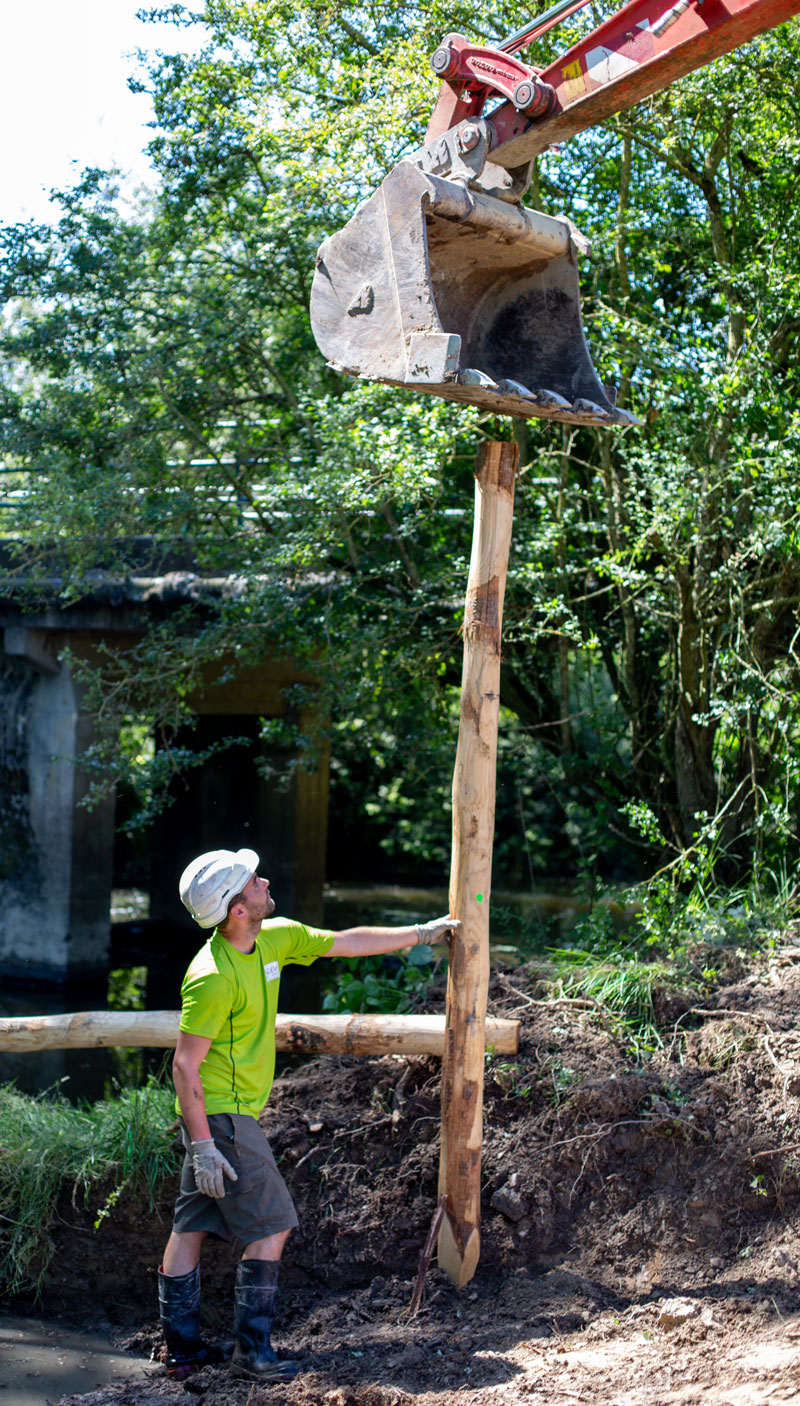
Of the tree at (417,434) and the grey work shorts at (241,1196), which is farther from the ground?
the tree at (417,434)

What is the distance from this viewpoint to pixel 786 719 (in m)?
6.96

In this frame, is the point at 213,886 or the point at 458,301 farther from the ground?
the point at 458,301

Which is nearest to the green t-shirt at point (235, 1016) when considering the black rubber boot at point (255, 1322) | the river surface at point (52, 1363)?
the black rubber boot at point (255, 1322)

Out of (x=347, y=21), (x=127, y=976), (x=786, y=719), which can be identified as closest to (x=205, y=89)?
(x=347, y=21)

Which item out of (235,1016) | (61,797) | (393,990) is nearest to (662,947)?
(393,990)

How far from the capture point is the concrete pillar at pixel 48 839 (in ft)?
45.3

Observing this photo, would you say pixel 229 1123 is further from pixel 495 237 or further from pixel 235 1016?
pixel 495 237

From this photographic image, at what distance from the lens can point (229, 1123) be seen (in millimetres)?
4320

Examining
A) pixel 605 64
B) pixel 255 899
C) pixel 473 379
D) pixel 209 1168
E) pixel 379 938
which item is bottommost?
pixel 209 1168

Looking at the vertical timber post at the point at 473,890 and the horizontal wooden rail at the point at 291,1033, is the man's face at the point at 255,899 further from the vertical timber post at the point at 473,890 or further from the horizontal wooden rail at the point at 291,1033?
the horizontal wooden rail at the point at 291,1033

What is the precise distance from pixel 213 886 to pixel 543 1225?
2.13m

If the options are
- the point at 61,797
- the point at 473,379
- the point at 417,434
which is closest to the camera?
the point at 473,379

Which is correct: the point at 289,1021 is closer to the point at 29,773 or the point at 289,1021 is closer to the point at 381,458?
the point at 381,458

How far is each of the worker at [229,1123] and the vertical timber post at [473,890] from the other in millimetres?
755
